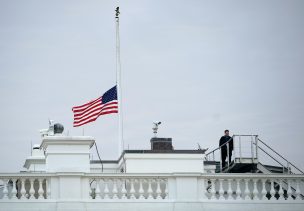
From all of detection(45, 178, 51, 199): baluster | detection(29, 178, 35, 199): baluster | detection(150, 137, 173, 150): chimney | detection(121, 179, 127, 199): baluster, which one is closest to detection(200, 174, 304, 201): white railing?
detection(121, 179, 127, 199): baluster

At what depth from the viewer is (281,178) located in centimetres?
1995

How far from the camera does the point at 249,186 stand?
20344mm

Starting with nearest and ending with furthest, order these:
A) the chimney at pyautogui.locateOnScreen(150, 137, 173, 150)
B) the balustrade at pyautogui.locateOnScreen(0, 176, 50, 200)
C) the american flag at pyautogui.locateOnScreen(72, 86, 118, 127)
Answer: the balustrade at pyautogui.locateOnScreen(0, 176, 50, 200), the chimney at pyautogui.locateOnScreen(150, 137, 173, 150), the american flag at pyautogui.locateOnScreen(72, 86, 118, 127)

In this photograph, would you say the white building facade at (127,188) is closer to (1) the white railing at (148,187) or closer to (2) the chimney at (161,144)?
(1) the white railing at (148,187)

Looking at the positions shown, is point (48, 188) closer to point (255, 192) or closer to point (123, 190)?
point (123, 190)

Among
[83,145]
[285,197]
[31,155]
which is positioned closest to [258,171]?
[285,197]

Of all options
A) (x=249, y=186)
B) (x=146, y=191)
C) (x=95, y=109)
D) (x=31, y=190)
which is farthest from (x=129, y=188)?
(x=95, y=109)

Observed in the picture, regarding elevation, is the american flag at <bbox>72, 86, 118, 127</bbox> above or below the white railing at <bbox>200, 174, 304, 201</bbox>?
above

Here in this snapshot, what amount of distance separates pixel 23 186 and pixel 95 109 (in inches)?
264

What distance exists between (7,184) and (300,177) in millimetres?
7170

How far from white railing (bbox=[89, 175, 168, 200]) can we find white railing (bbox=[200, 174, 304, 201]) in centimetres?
109

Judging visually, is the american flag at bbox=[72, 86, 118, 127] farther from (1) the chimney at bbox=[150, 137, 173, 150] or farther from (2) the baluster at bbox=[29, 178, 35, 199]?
(2) the baluster at bbox=[29, 178, 35, 199]

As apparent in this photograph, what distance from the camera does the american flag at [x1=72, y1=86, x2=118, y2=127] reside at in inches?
974

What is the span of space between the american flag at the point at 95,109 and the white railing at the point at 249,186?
5819mm
